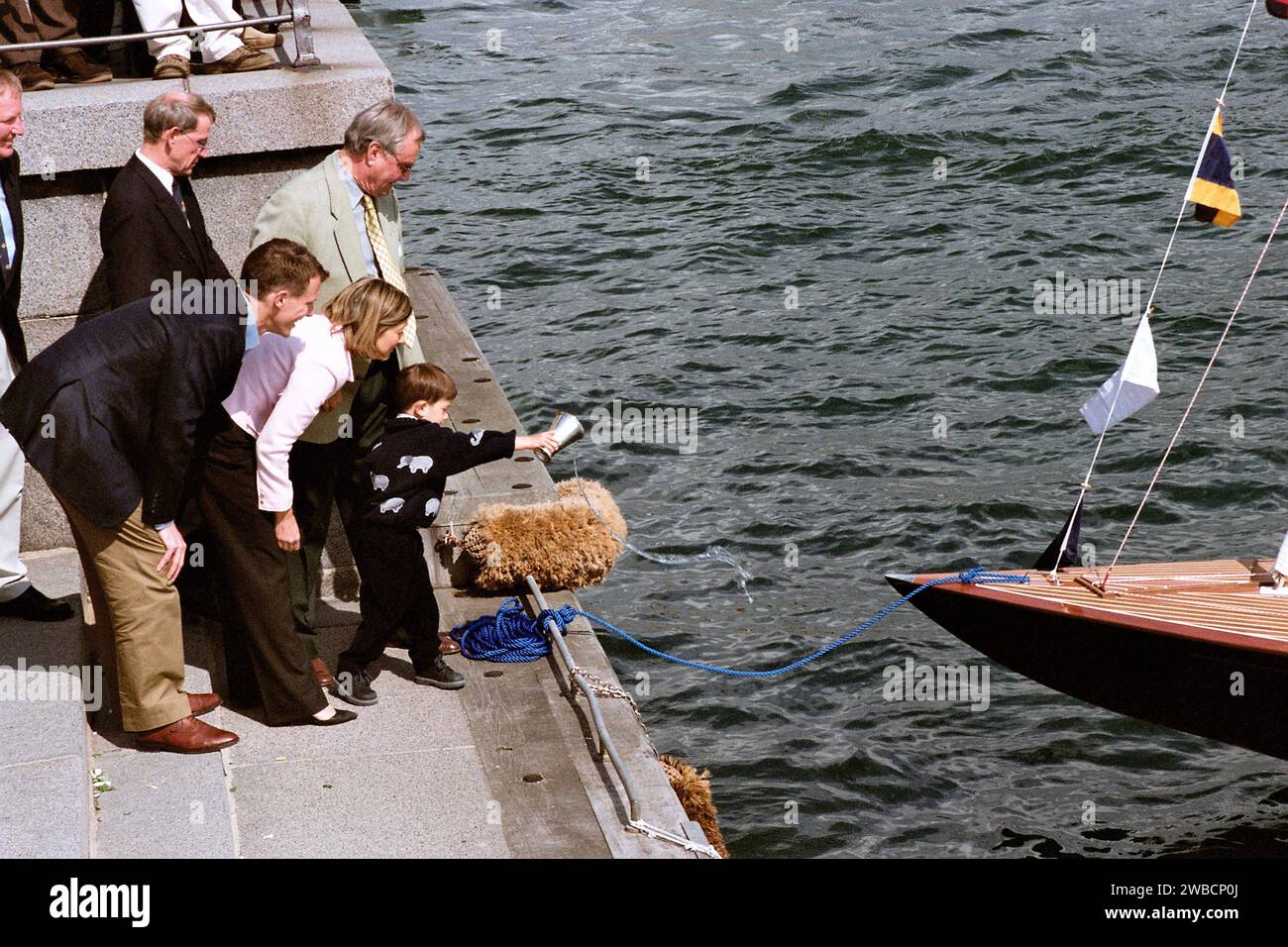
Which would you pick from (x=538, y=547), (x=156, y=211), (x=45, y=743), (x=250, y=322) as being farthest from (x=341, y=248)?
(x=45, y=743)

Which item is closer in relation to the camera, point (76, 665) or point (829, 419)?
point (76, 665)

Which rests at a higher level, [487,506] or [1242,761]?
[487,506]

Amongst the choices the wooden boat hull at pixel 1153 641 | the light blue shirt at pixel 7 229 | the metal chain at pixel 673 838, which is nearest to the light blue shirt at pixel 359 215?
the light blue shirt at pixel 7 229

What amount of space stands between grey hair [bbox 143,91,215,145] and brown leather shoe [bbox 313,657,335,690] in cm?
216

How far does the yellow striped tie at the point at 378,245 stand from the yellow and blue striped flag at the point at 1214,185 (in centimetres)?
334

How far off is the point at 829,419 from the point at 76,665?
26.6 ft

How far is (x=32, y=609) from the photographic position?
7.03 m

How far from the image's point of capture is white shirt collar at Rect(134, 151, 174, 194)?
263 inches

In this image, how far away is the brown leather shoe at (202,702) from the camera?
654 centimetres

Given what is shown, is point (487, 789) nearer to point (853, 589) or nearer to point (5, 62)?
point (5, 62)

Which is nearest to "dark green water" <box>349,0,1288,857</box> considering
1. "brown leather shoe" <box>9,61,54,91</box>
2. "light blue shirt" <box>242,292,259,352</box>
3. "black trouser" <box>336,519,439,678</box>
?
"black trouser" <box>336,519,439,678</box>

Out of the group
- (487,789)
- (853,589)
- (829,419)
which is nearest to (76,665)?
(487,789)

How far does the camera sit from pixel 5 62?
776cm

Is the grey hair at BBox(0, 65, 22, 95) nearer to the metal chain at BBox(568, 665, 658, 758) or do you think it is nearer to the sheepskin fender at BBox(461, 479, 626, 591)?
the sheepskin fender at BBox(461, 479, 626, 591)
